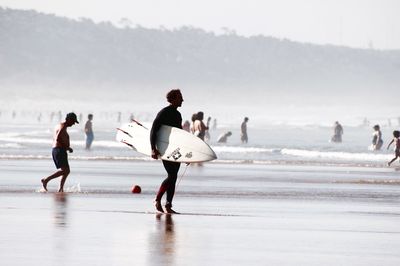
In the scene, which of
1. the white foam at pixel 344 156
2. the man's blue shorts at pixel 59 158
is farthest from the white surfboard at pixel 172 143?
the white foam at pixel 344 156

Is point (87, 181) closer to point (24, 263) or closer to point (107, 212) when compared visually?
point (107, 212)

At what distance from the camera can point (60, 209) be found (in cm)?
2048

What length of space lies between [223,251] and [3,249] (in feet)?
7.39

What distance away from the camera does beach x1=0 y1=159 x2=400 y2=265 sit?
1448 centimetres

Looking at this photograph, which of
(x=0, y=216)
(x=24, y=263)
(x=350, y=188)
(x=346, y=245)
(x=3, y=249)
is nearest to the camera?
(x=24, y=263)

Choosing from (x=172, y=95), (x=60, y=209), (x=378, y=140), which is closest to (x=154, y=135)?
(x=172, y=95)

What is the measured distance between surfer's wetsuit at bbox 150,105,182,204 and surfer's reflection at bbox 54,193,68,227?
1.41 metres

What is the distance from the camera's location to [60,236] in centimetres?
1612

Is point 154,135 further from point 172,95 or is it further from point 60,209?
point 60,209

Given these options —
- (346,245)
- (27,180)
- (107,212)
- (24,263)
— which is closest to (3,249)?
(24,263)

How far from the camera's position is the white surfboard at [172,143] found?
818 inches

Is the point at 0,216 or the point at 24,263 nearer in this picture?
the point at 24,263

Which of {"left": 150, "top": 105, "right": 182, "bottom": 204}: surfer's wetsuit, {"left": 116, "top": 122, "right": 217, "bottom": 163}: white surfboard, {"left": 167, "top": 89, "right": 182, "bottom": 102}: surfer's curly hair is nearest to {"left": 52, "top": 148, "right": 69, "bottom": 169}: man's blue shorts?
{"left": 116, "top": 122, "right": 217, "bottom": 163}: white surfboard

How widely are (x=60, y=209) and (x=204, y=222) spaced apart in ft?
8.86
